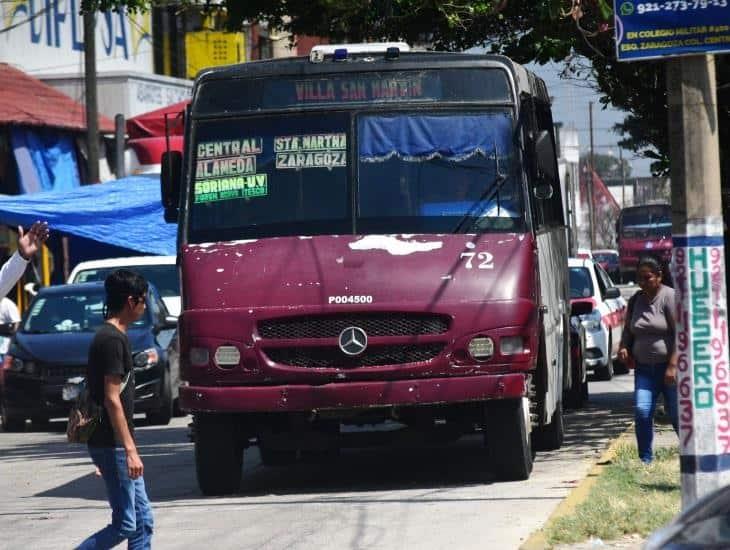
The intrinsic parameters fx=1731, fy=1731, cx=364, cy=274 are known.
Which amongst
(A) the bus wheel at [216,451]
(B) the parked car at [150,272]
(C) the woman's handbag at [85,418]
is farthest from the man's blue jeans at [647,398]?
(B) the parked car at [150,272]

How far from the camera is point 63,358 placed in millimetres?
19188

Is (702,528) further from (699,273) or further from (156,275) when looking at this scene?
(156,275)

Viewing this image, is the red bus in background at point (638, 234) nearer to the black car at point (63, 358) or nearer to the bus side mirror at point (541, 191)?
the black car at point (63, 358)

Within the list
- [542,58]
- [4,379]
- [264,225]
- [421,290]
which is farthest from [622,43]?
[4,379]

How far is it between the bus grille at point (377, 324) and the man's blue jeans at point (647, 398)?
69.0 inches

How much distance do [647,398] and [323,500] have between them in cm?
252

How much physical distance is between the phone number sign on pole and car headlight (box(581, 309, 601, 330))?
1635cm

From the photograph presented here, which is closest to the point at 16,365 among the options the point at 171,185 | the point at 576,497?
the point at 171,185

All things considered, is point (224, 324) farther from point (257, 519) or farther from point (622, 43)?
point (622, 43)

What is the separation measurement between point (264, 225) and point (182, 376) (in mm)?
1228

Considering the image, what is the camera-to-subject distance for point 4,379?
1928cm

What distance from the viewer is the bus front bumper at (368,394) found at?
1169 cm

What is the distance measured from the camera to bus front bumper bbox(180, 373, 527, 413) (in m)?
11.7

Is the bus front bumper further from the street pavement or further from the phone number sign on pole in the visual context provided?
the phone number sign on pole
